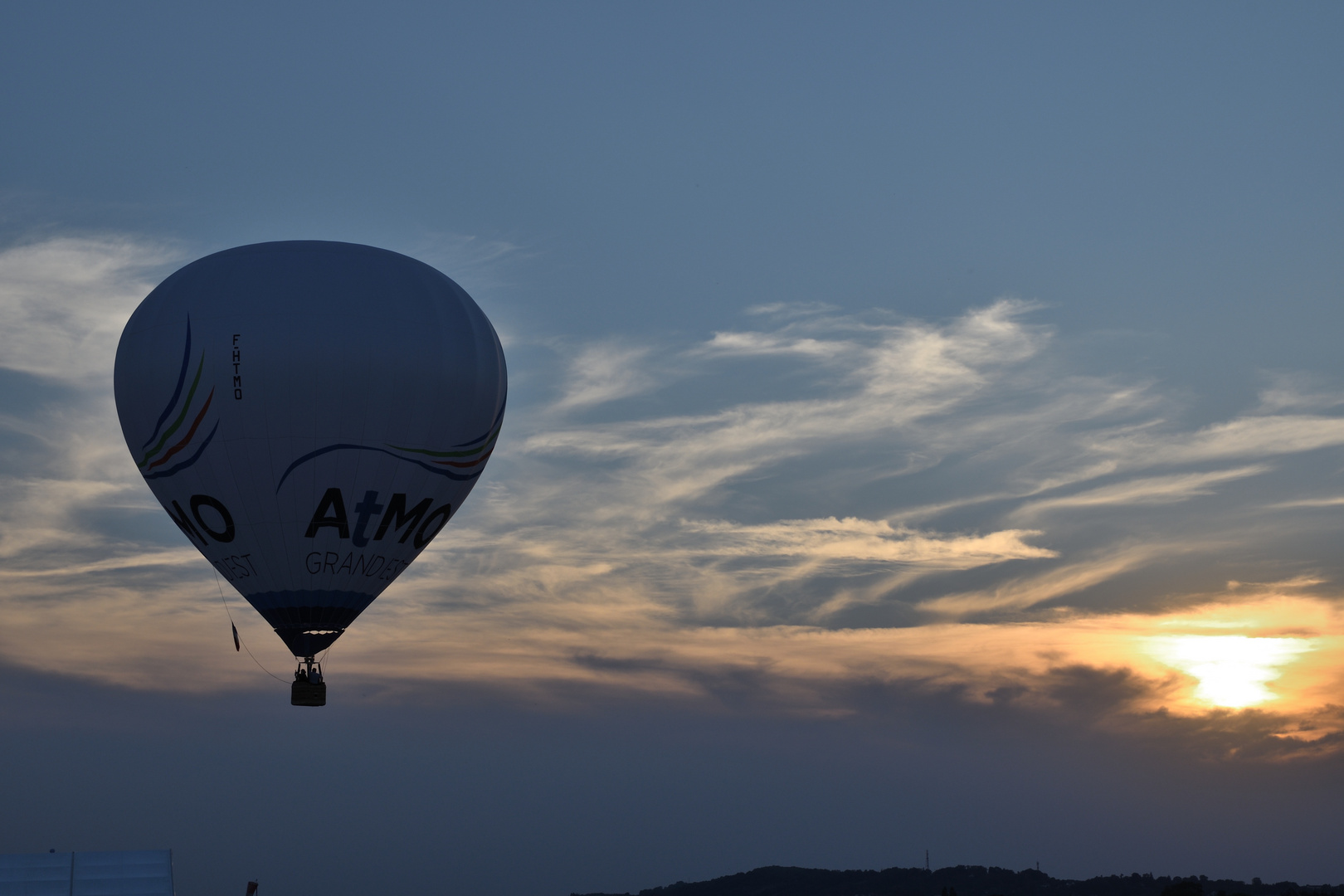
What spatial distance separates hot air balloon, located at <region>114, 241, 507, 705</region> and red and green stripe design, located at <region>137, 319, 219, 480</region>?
0.06 m

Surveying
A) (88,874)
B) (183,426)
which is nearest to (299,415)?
(183,426)

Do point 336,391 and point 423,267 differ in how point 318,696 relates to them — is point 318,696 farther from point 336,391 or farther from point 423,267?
point 423,267

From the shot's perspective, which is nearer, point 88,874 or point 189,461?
point 189,461

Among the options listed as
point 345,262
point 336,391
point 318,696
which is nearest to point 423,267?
point 345,262

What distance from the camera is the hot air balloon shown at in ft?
175

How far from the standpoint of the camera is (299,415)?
5338 centimetres

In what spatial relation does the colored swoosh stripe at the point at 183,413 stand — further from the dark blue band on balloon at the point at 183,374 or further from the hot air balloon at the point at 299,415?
the dark blue band on balloon at the point at 183,374

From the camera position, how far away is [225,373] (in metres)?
53.3

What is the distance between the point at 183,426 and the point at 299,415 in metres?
4.70

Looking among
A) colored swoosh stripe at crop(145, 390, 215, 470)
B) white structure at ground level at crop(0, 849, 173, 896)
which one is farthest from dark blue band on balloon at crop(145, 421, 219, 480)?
white structure at ground level at crop(0, 849, 173, 896)

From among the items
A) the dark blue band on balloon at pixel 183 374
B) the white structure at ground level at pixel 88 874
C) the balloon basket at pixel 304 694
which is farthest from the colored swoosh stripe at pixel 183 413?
the white structure at ground level at pixel 88 874

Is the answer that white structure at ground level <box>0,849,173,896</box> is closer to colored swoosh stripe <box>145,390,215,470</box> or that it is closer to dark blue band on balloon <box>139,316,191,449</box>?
colored swoosh stripe <box>145,390,215,470</box>

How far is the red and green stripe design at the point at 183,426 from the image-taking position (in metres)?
53.7

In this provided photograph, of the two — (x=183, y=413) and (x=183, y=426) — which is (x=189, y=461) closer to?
(x=183, y=426)
